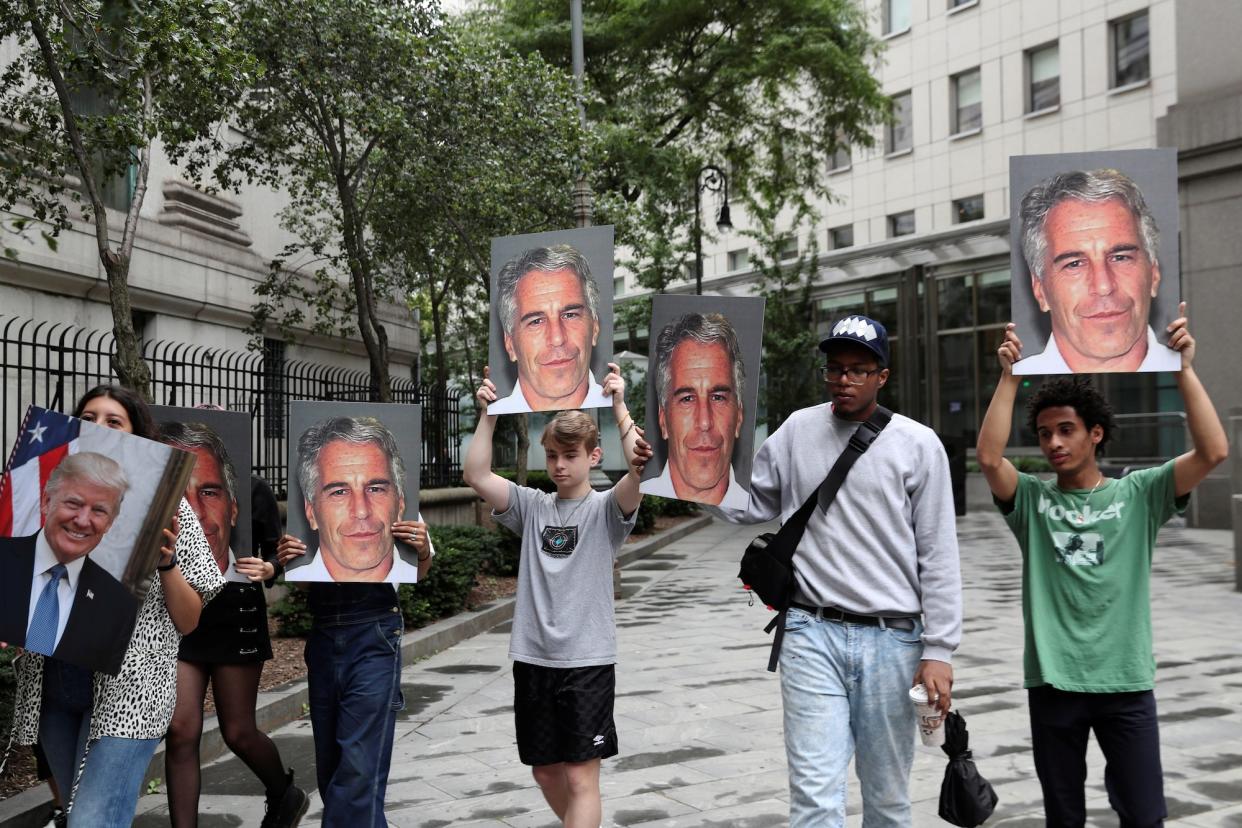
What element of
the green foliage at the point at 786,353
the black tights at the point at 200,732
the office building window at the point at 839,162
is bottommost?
the black tights at the point at 200,732

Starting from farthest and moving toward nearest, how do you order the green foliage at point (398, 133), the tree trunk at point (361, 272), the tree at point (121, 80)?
the tree trunk at point (361, 272) < the green foliage at point (398, 133) < the tree at point (121, 80)

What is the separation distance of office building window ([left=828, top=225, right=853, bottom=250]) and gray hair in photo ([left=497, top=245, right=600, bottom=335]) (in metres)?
37.0

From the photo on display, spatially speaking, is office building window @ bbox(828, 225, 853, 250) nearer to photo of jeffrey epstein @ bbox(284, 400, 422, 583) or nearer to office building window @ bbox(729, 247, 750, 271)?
office building window @ bbox(729, 247, 750, 271)

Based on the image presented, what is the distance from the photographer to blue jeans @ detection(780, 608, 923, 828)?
12.7ft

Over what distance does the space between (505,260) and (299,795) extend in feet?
8.01

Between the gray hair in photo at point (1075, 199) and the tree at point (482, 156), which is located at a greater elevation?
the tree at point (482, 156)

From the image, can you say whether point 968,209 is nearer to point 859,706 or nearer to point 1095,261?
point 1095,261

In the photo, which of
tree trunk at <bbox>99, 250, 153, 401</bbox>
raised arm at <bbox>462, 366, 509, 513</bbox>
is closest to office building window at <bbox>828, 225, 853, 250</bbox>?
tree trunk at <bbox>99, 250, 153, 401</bbox>

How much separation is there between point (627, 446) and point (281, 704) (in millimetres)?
4577

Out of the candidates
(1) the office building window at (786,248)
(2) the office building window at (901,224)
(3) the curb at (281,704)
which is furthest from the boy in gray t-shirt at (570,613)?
(2) the office building window at (901,224)

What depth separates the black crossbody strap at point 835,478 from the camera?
397cm

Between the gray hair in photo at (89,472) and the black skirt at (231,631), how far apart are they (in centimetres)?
137

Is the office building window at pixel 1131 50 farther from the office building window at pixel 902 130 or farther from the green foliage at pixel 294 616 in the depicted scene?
the green foliage at pixel 294 616

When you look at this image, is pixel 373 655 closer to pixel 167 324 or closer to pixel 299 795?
pixel 299 795
